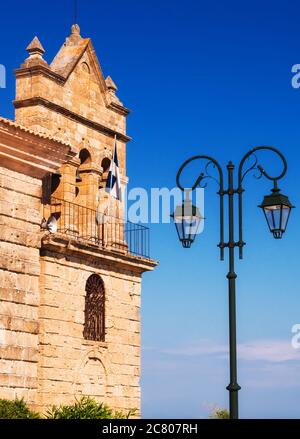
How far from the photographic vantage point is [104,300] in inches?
1037

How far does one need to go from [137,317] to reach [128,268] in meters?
1.38

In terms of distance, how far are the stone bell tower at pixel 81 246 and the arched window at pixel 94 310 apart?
0.08 feet

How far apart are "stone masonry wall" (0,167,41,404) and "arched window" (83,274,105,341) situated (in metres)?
2.87

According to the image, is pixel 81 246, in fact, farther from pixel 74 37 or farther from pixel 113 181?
pixel 74 37

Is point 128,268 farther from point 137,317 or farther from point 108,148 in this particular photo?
point 108,148

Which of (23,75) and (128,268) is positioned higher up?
(23,75)

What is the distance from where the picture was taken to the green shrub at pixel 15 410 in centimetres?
2045

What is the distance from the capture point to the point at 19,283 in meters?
22.3

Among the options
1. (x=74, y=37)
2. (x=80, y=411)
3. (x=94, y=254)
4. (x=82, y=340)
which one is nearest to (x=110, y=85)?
(x=74, y=37)

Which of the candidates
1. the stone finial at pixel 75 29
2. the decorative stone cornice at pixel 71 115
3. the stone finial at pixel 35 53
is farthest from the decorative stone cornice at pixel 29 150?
the stone finial at pixel 75 29

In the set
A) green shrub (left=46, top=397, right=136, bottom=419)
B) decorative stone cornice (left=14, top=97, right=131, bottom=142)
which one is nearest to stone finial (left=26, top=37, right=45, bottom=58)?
decorative stone cornice (left=14, top=97, right=131, bottom=142)

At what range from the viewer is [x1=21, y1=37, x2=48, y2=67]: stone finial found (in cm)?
2586
